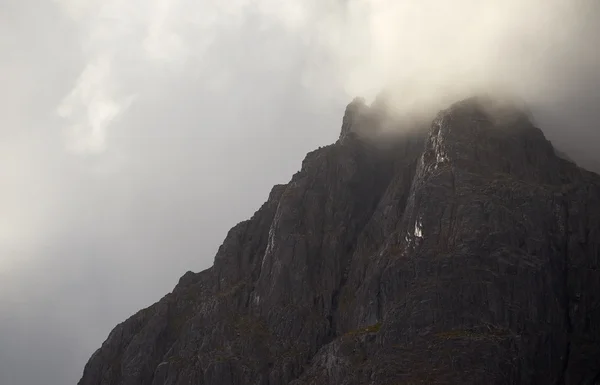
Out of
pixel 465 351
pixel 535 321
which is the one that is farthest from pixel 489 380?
pixel 535 321

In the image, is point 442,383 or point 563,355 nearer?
point 442,383

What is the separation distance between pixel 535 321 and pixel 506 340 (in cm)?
1390

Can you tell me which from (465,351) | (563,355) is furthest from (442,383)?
(563,355)

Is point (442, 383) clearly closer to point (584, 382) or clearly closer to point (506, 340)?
point (506, 340)

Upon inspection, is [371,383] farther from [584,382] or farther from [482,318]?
[584,382]

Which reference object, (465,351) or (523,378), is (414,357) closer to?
(465,351)

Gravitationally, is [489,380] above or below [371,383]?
below

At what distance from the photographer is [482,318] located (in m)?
199

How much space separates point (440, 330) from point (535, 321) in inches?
1073

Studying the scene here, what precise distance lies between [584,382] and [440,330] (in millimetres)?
42790

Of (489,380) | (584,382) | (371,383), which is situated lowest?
(584,382)

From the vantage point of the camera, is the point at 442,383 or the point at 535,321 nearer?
the point at 442,383

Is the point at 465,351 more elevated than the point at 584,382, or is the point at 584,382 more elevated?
the point at 465,351

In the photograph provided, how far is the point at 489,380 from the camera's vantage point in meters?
184
